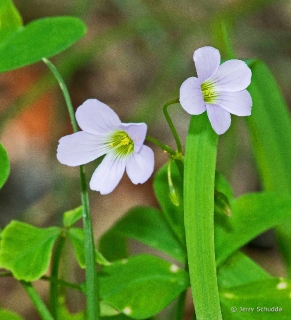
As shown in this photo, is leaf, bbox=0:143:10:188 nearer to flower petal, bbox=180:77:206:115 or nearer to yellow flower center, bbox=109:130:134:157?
yellow flower center, bbox=109:130:134:157

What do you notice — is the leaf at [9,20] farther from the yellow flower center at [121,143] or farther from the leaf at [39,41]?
the yellow flower center at [121,143]

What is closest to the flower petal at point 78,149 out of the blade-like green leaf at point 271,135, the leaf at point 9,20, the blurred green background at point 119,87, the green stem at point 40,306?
the green stem at point 40,306

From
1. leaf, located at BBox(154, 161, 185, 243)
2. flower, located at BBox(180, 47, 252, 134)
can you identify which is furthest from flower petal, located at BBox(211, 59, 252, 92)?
leaf, located at BBox(154, 161, 185, 243)

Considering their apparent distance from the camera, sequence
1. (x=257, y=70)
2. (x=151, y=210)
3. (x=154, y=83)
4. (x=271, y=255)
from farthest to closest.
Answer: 1. (x=154, y=83)
2. (x=271, y=255)
3. (x=257, y=70)
4. (x=151, y=210)

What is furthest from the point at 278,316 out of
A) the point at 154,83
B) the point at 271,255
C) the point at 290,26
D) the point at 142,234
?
the point at 290,26

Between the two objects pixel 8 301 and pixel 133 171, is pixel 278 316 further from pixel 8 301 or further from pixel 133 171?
pixel 8 301

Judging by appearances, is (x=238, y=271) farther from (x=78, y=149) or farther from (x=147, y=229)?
(x=78, y=149)
